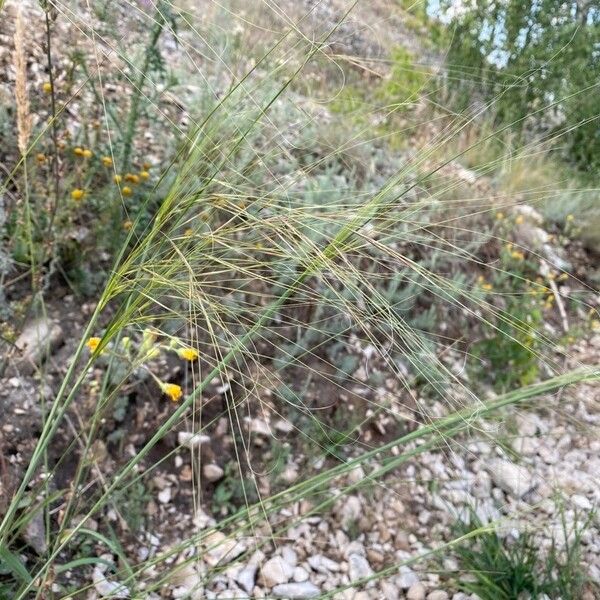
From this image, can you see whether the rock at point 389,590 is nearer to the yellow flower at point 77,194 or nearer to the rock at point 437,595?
the rock at point 437,595

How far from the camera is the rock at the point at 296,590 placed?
1.87 m

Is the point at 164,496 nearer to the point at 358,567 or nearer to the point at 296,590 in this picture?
the point at 296,590

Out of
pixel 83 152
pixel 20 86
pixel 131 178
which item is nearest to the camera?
pixel 20 86

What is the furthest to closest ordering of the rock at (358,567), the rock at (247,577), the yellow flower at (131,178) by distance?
the yellow flower at (131,178)
the rock at (358,567)
the rock at (247,577)

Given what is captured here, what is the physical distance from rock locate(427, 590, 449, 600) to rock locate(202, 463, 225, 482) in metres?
0.68

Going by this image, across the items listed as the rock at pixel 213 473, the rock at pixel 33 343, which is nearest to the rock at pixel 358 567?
the rock at pixel 213 473

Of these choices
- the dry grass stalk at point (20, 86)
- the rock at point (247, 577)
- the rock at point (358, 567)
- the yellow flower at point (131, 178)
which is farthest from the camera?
the yellow flower at point (131, 178)

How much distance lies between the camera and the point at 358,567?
6.54ft

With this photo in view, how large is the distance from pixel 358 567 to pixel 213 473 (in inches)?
19.6

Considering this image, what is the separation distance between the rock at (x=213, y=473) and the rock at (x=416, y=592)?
63 cm

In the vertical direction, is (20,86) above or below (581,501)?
above

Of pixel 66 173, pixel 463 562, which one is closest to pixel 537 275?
pixel 463 562

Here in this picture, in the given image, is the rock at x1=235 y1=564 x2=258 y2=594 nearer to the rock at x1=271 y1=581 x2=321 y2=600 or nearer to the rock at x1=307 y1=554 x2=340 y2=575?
the rock at x1=271 y1=581 x2=321 y2=600

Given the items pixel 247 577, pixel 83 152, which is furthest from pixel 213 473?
pixel 83 152
